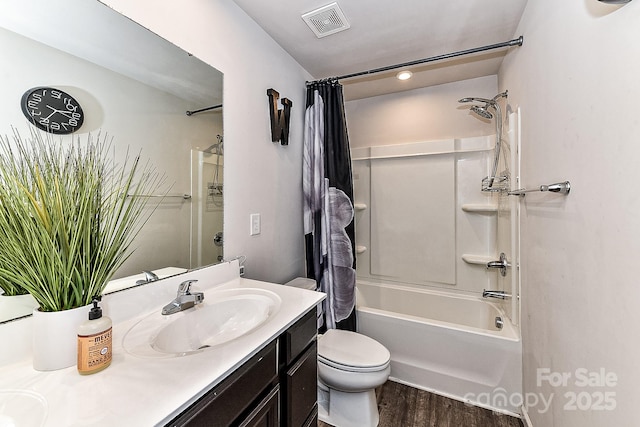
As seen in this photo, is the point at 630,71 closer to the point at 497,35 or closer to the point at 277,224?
the point at 497,35

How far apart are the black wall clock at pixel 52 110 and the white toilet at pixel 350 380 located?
1547 millimetres

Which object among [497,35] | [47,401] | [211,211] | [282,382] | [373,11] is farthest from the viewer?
[497,35]

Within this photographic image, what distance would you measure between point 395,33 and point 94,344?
202 centimetres

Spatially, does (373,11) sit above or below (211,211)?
above

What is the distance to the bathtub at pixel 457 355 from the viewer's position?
162cm

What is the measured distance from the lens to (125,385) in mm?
572

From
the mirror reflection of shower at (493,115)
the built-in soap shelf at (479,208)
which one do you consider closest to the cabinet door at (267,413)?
the mirror reflection of shower at (493,115)

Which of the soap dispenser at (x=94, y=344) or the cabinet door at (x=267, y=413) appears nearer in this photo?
the soap dispenser at (x=94, y=344)

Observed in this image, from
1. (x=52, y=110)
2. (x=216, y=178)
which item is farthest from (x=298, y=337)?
(x=52, y=110)

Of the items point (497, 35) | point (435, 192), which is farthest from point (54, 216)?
point (435, 192)

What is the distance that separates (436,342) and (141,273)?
1776mm

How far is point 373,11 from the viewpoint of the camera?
142 centimetres

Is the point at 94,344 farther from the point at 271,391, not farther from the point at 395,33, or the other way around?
the point at 395,33

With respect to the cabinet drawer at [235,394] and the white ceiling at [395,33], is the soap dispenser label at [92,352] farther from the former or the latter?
the white ceiling at [395,33]
